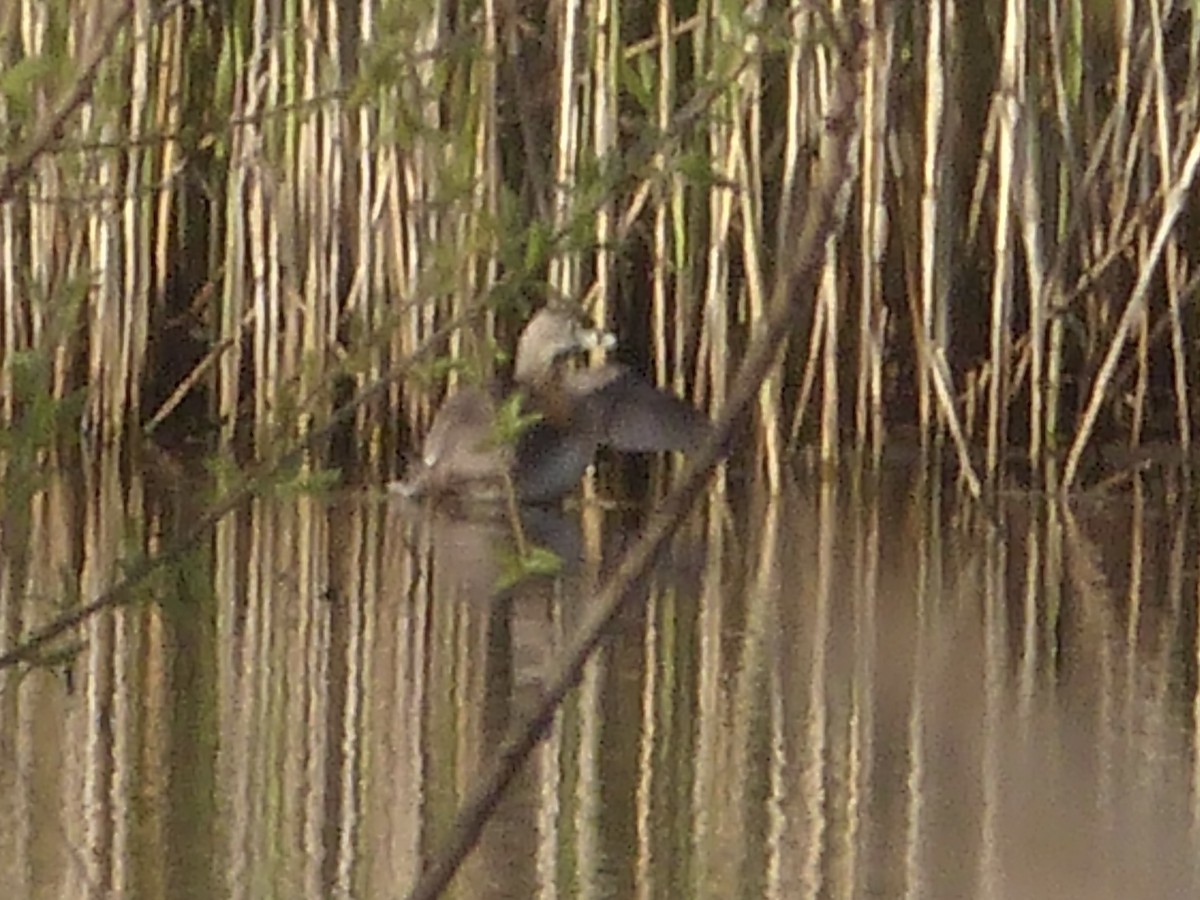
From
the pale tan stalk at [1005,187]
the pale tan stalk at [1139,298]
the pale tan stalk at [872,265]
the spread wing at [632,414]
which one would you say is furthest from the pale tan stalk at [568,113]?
the pale tan stalk at [1139,298]

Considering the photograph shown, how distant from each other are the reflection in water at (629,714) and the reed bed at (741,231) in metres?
0.26

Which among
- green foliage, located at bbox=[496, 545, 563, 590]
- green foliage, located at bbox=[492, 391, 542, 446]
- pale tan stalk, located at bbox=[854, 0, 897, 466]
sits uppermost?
pale tan stalk, located at bbox=[854, 0, 897, 466]

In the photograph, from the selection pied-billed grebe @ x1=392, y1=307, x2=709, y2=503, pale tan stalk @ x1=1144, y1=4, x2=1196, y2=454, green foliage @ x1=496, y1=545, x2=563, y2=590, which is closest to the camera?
green foliage @ x1=496, y1=545, x2=563, y2=590

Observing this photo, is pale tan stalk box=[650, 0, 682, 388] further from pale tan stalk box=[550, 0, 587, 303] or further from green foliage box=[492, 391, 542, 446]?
green foliage box=[492, 391, 542, 446]

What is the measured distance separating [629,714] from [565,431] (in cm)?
106

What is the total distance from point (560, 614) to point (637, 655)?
19cm

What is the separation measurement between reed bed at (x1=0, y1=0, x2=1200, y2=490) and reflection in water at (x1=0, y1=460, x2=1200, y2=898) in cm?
26

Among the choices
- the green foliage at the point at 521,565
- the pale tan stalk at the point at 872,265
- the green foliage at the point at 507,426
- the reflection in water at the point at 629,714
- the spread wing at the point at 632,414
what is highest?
the pale tan stalk at the point at 872,265

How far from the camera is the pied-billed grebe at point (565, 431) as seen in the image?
120 inches

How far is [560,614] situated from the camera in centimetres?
247

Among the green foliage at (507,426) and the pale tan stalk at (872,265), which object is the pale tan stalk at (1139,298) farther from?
the green foliage at (507,426)

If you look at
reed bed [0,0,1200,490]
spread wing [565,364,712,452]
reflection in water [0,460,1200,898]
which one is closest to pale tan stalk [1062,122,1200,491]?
reed bed [0,0,1200,490]

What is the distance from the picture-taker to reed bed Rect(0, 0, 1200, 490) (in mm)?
3143

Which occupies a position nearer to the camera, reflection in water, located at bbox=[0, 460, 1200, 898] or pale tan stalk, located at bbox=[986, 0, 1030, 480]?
reflection in water, located at bbox=[0, 460, 1200, 898]
